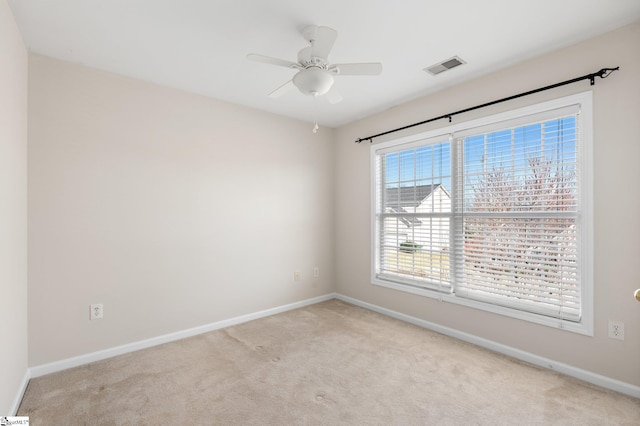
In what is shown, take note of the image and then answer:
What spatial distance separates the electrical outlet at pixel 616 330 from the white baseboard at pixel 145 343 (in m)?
3.00

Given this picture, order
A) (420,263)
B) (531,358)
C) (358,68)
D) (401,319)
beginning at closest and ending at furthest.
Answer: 1. (358,68)
2. (531,358)
3. (420,263)
4. (401,319)

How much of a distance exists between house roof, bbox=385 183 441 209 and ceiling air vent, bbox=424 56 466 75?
1117 millimetres

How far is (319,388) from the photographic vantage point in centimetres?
218

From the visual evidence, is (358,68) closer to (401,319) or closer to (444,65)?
(444,65)

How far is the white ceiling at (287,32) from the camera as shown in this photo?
1.90 m

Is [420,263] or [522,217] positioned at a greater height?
[522,217]

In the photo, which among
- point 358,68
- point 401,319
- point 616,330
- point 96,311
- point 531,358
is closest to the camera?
point 358,68

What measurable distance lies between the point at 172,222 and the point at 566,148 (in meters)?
3.49

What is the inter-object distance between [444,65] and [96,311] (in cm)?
365

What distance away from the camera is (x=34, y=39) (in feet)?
7.23

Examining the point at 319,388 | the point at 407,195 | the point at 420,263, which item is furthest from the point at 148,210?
the point at 420,263

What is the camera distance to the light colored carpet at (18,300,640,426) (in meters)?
1.88

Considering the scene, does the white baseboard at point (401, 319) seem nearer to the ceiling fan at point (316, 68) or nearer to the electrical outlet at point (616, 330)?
the electrical outlet at point (616, 330)

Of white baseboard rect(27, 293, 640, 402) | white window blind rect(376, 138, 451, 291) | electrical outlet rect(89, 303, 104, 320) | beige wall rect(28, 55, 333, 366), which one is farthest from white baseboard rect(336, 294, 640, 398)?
electrical outlet rect(89, 303, 104, 320)
